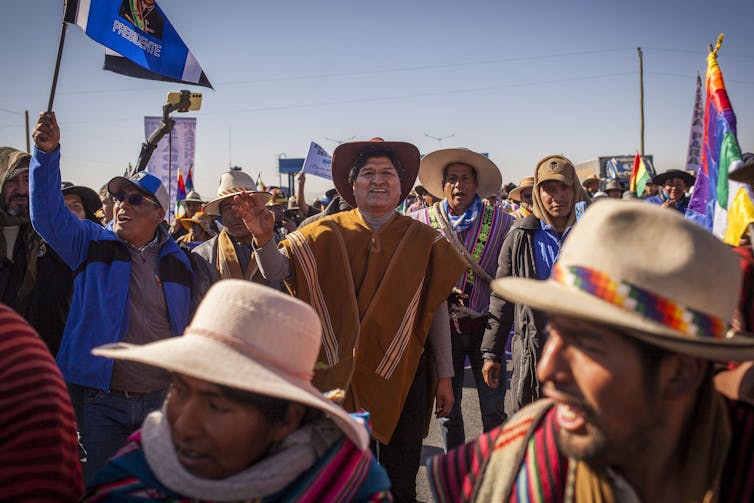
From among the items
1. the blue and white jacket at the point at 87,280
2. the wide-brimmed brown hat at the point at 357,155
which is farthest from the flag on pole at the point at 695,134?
the blue and white jacket at the point at 87,280

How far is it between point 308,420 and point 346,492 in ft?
0.86

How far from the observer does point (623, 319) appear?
53.1 inches

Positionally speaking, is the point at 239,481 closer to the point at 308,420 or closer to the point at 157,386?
the point at 308,420

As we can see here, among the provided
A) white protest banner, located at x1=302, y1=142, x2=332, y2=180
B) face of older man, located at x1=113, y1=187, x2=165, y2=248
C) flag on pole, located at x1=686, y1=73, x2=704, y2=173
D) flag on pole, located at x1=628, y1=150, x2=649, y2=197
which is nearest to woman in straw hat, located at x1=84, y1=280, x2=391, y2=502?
face of older man, located at x1=113, y1=187, x2=165, y2=248

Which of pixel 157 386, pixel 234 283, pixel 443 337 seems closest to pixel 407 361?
pixel 443 337

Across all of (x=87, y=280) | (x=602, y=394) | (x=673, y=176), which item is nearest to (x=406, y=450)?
(x=87, y=280)

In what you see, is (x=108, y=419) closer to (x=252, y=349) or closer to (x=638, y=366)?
(x=252, y=349)

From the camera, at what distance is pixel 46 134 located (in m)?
3.11

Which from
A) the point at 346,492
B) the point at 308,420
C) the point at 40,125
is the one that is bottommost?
the point at 346,492

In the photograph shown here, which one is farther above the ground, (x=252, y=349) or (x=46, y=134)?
(x=46, y=134)

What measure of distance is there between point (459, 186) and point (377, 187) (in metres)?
1.67

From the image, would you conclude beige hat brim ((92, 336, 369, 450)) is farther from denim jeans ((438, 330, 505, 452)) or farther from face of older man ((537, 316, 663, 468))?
denim jeans ((438, 330, 505, 452))

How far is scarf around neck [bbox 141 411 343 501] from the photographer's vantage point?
161 cm

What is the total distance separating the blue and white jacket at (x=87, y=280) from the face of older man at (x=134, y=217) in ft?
0.20
